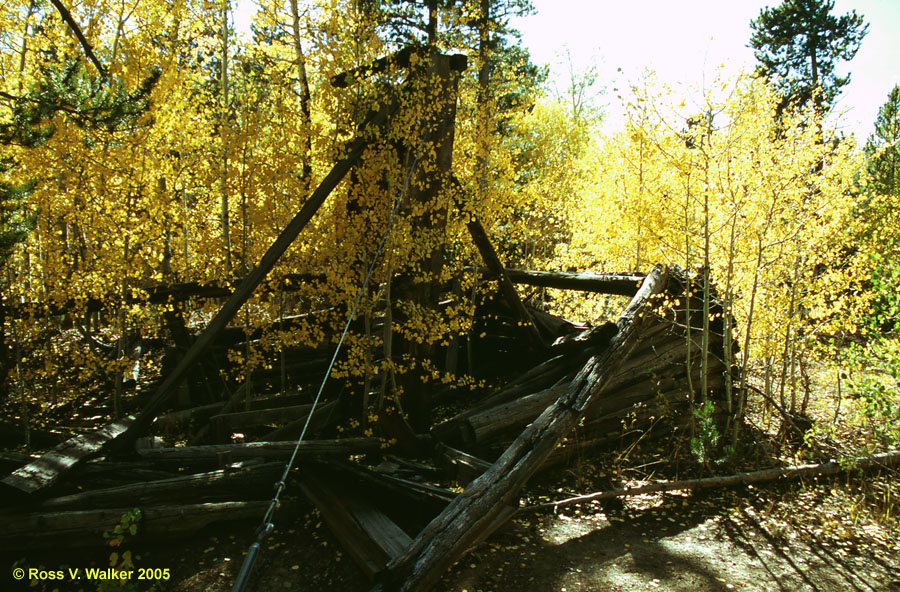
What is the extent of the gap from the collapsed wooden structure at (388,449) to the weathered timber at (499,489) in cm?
1

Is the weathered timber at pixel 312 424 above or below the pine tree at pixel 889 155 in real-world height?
below

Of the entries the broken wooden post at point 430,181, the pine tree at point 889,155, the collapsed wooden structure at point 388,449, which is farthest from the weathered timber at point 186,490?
the pine tree at point 889,155

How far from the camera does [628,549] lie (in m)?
4.32

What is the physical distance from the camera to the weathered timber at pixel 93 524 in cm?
384

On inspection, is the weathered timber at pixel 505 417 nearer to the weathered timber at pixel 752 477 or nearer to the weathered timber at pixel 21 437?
the weathered timber at pixel 752 477

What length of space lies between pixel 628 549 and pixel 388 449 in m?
2.65

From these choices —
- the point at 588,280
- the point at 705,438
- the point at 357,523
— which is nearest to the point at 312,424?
the point at 357,523

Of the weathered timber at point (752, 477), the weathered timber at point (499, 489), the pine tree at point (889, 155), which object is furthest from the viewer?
the pine tree at point (889, 155)

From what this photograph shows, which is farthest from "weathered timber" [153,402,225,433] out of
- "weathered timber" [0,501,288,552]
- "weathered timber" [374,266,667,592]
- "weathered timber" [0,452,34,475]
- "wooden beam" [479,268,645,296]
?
"weathered timber" [374,266,667,592]

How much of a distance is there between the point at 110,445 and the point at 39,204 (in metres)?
3.23

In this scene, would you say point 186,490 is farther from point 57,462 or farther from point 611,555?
point 611,555

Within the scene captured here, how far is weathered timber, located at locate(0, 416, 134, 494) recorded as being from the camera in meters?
3.95

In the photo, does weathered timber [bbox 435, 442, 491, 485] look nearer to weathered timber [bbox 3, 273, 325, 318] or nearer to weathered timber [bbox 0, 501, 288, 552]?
A: weathered timber [bbox 0, 501, 288, 552]

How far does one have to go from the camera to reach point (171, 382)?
4840 millimetres
